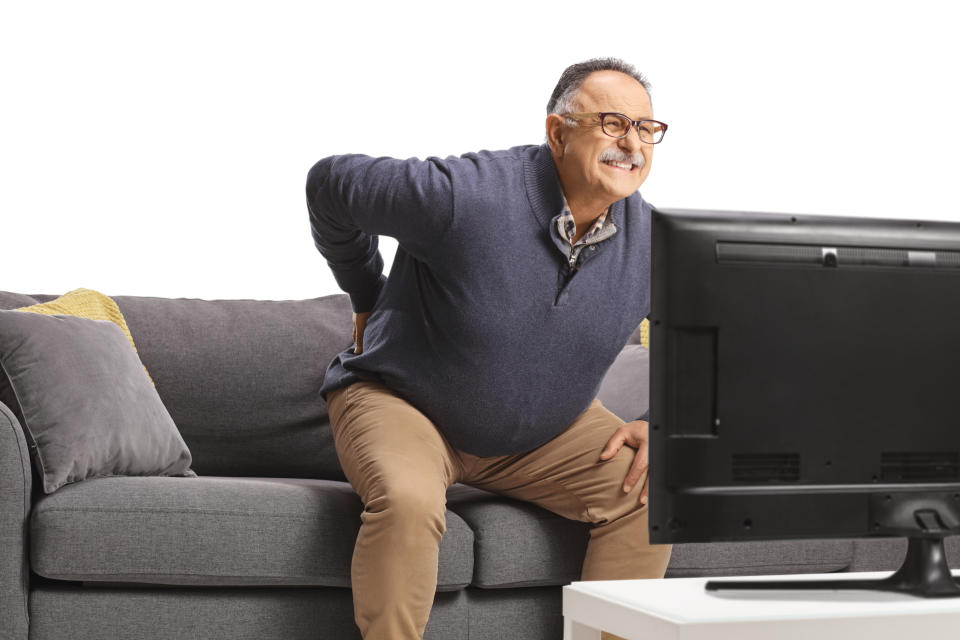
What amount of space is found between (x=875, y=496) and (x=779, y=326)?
0.70 ft

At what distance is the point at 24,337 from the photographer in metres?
2.17

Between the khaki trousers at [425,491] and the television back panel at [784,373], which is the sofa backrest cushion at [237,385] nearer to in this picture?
the khaki trousers at [425,491]

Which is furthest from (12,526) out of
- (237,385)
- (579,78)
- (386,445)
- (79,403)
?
(579,78)

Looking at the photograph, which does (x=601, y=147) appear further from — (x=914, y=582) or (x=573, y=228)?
(x=914, y=582)

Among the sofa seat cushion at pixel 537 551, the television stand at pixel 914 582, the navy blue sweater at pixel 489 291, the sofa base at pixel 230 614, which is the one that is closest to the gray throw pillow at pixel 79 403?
the sofa base at pixel 230 614

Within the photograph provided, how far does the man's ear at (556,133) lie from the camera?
7.14 feet

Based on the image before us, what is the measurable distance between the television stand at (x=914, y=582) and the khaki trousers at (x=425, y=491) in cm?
72

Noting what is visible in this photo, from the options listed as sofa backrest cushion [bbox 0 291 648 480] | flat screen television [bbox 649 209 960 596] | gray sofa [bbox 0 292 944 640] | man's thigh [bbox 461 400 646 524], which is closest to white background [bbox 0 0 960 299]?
sofa backrest cushion [bbox 0 291 648 480]

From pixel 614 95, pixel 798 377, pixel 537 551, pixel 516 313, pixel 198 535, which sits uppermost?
pixel 614 95

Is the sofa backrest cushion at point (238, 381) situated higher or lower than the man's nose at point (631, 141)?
lower

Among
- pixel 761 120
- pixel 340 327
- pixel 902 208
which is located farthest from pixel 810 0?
pixel 340 327

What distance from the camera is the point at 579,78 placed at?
7.23 ft

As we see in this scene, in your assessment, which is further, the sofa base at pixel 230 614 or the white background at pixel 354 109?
the white background at pixel 354 109

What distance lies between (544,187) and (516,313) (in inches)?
10.5
